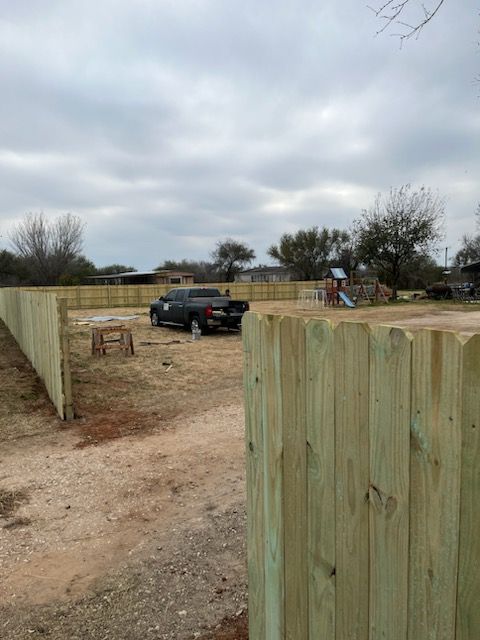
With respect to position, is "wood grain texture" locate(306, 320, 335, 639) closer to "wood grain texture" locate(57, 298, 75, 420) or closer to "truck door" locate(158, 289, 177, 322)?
"wood grain texture" locate(57, 298, 75, 420)

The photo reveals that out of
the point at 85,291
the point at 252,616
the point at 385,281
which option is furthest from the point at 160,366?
the point at 385,281

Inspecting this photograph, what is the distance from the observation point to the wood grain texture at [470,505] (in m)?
1.21

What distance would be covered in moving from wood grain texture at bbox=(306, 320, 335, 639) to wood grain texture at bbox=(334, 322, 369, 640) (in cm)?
3

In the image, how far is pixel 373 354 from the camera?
4.85 feet

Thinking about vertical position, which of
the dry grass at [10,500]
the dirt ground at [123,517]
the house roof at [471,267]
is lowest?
the dirt ground at [123,517]

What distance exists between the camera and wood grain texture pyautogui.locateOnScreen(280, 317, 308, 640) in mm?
1743

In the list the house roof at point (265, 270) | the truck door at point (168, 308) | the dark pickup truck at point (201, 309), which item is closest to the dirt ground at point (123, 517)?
the dark pickup truck at point (201, 309)

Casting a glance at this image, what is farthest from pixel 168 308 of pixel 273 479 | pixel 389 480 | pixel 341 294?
pixel 389 480

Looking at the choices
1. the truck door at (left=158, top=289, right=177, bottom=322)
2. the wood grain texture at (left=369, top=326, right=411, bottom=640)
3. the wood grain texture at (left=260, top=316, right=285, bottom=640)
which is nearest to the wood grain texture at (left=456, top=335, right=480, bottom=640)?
the wood grain texture at (left=369, top=326, right=411, bottom=640)

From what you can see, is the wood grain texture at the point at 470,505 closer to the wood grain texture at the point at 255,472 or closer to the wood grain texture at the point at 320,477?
the wood grain texture at the point at 320,477

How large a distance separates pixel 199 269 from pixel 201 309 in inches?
2667

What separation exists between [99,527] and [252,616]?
2004 mm

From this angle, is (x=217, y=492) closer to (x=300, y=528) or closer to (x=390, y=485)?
(x=300, y=528)

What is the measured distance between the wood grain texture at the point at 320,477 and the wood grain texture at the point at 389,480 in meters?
0.16
